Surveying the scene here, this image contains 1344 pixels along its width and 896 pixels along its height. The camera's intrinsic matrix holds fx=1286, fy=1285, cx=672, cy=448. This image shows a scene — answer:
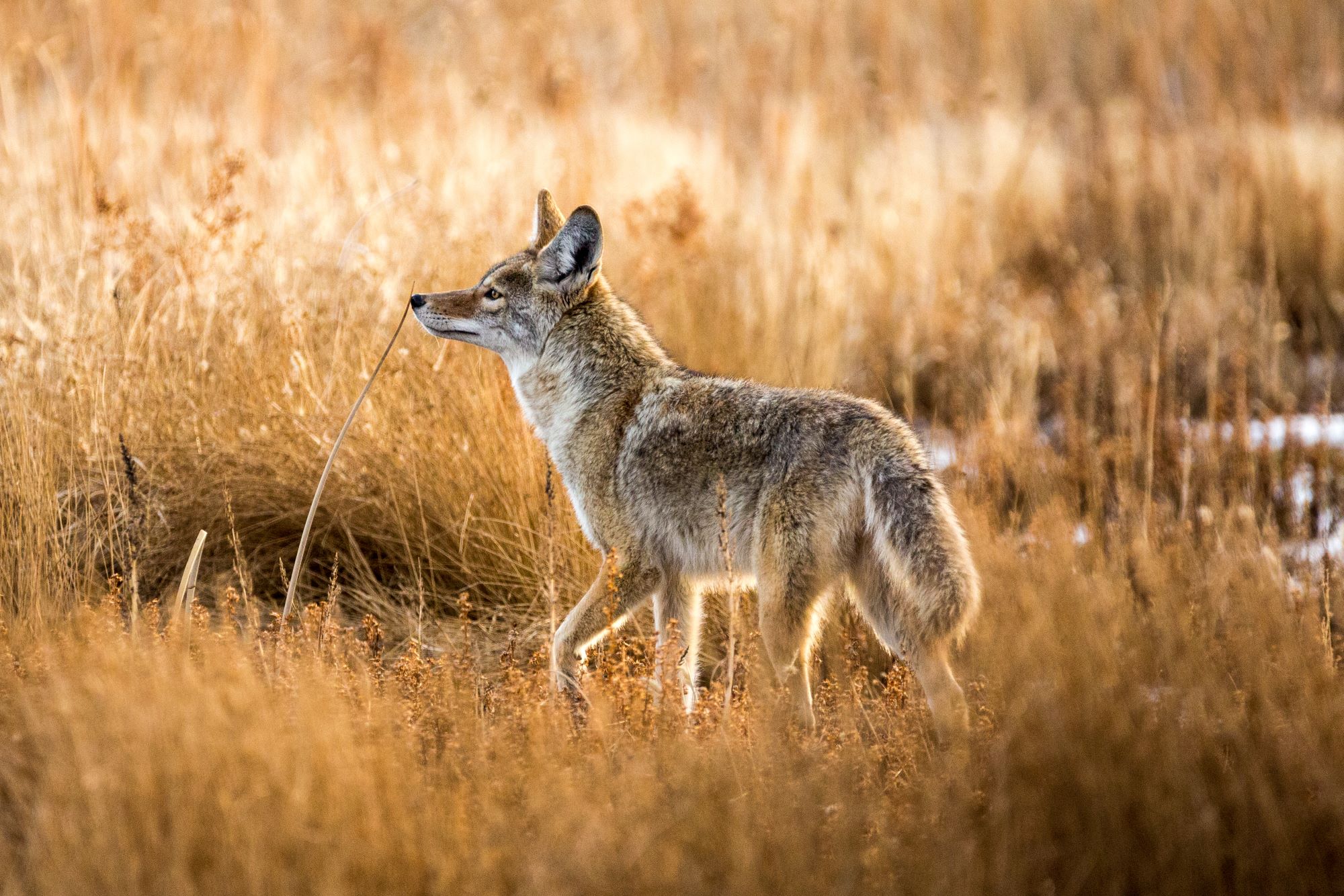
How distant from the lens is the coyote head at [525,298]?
484 cm

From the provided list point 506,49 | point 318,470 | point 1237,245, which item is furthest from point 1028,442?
point 506,49

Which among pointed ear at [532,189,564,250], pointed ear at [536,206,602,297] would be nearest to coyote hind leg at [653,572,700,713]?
pointed ear at [536,206,602,297]

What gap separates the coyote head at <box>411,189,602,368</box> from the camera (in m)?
4.84

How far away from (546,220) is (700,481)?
1523mm

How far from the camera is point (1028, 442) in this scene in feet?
23.3

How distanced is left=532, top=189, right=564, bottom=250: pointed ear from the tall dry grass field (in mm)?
859

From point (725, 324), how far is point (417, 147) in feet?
9.17

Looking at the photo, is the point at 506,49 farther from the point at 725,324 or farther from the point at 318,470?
the point at 318,470

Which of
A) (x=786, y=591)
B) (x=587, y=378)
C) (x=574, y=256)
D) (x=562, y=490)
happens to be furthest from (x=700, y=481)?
(x=562, y=490)

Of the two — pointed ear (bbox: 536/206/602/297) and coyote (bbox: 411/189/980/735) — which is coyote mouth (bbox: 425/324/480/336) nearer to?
coyote (bbox: 411/189/980/735)

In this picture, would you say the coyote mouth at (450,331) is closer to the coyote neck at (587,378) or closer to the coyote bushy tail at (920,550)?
the coyote neck at (587,378)

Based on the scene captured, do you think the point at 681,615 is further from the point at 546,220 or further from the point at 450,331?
the point at 546,220

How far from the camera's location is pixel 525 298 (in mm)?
4941

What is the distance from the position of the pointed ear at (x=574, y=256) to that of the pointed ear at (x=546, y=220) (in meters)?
0.25
